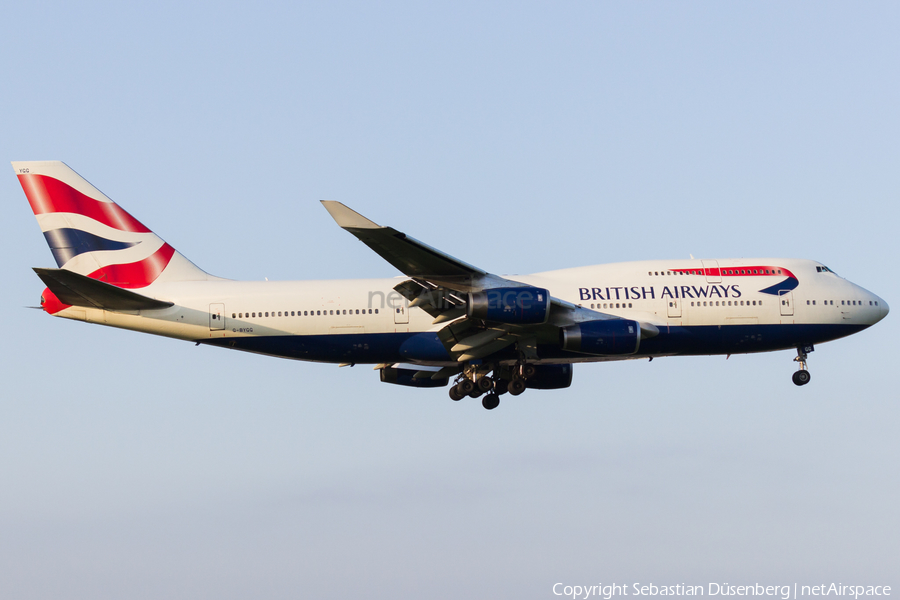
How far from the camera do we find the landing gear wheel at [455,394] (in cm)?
3916

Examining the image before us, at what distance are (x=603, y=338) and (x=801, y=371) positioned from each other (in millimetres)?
9754

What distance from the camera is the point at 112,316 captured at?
37.2 metres

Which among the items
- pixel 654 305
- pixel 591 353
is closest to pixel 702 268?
pixel 654 305

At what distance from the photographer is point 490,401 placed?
1556 inches

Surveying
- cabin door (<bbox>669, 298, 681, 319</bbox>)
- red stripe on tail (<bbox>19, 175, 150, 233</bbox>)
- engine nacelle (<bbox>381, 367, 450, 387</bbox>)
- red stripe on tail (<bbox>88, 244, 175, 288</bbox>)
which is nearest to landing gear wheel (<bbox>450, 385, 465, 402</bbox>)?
engine nacelle (<bbox>381, 367, 450, 387</bbox>)

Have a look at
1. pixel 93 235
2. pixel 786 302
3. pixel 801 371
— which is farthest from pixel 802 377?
pixel 93 235

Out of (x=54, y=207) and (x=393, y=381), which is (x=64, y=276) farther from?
(x=393, y=381)

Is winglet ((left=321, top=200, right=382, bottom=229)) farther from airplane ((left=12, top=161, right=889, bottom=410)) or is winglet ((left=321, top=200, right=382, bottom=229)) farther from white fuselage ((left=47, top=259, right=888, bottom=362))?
white fuselage ((left=47, top=259, right=888, bottom=362))

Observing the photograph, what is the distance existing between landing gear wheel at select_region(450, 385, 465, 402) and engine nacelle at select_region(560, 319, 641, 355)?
5.01 metres

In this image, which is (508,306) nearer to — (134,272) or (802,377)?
(802,377)

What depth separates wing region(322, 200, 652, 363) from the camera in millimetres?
30844

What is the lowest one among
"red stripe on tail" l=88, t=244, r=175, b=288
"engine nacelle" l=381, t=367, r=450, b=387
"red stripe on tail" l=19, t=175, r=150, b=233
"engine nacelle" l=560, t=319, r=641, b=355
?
"engine nacelle" l=381, t=367, r=450, b=387

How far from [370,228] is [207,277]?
11832mm

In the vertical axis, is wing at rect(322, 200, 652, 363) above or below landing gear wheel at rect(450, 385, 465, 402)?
above
